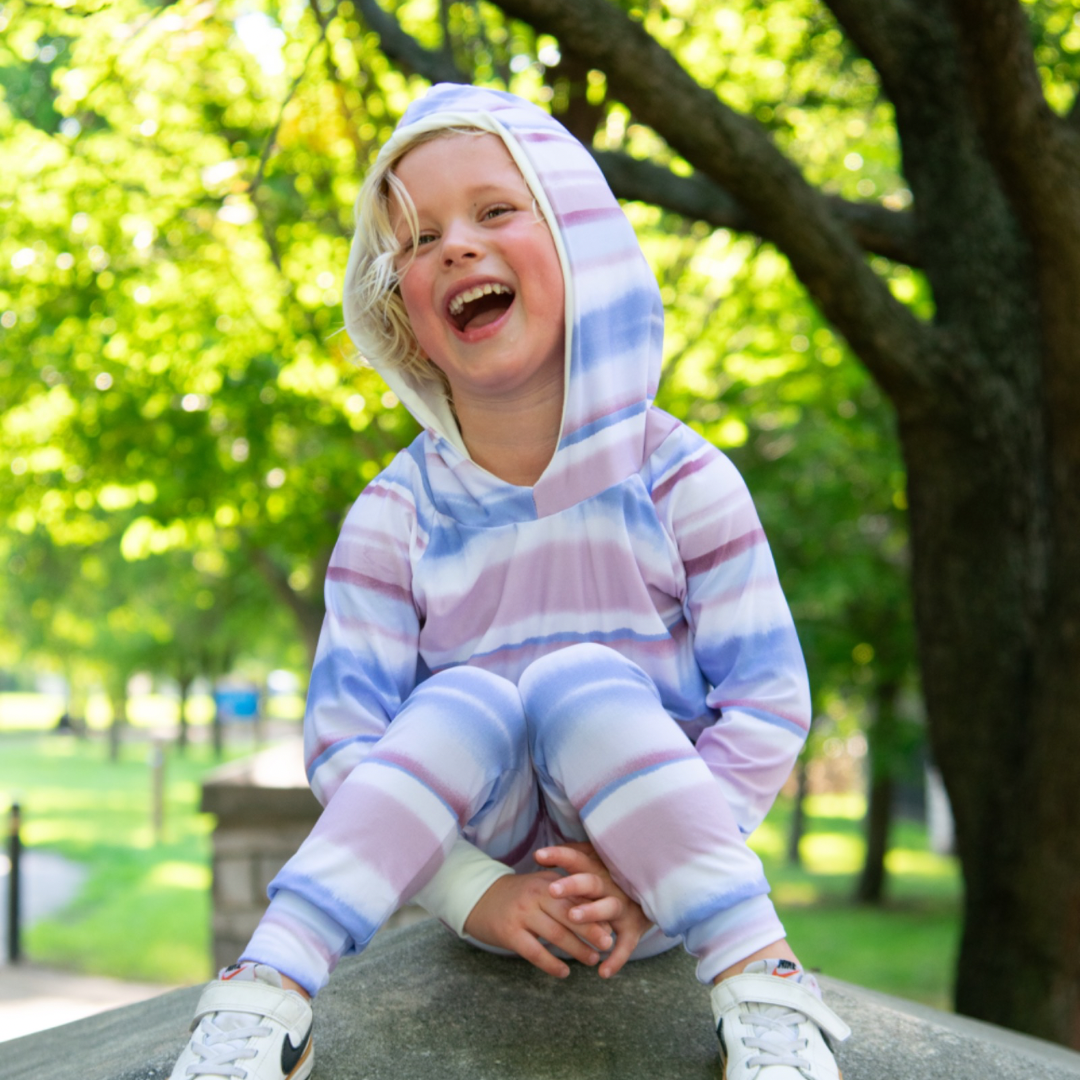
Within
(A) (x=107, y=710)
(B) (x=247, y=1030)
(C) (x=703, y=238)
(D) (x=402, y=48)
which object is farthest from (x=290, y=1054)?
(A) (x=107, y=710)

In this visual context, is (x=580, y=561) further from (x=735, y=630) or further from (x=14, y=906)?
(x=14, y=906)

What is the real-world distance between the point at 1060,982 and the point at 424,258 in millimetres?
3348

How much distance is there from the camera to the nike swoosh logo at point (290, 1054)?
1.68 m

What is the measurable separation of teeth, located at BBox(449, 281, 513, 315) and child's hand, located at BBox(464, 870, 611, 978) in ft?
3.20

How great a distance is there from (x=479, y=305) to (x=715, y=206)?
120 inches

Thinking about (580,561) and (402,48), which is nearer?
(580,561)

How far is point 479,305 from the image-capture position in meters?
2.11

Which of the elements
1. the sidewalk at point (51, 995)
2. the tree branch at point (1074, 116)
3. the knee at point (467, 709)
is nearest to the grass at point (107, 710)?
the sidewalk at point (51, 995)

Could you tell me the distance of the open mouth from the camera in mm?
2068

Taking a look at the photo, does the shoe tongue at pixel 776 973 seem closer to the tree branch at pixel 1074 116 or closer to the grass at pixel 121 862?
A: the tree branch at pixel 1074 116

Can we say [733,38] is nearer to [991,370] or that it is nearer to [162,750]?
[991,370]

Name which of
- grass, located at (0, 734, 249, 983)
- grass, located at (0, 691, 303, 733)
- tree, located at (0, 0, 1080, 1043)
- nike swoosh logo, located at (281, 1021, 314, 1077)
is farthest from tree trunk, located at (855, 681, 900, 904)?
grass, located at (0, 691, 303, 733)

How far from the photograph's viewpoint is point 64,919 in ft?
32.4

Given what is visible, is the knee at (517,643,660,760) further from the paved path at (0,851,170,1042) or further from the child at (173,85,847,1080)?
the paved path at (0,851,170,1042)
